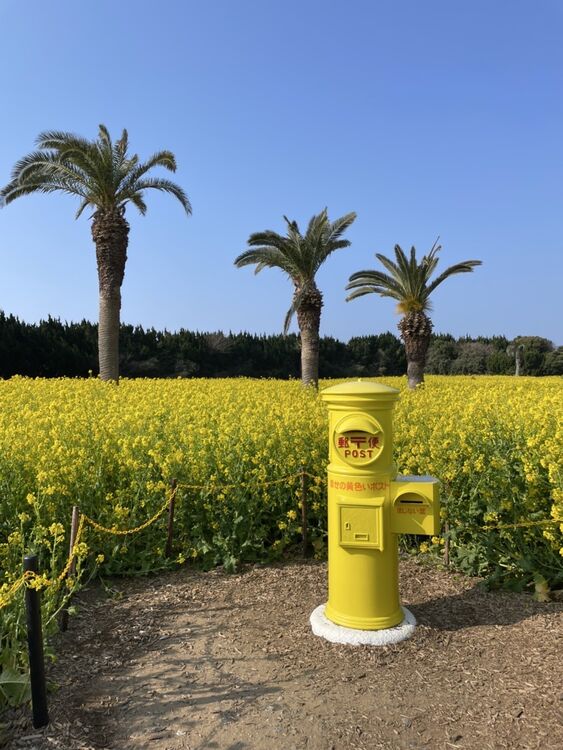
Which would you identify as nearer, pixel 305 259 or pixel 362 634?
pixel 362 634

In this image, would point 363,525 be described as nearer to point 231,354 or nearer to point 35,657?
point 35,657

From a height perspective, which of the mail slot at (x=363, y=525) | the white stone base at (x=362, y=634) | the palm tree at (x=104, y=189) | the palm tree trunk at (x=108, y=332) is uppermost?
the palm tree at (x=104, y=189)

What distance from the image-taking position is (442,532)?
4.68 metres

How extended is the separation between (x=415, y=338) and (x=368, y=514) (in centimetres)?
1771

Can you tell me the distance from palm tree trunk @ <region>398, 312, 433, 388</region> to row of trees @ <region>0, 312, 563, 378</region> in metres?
13.8

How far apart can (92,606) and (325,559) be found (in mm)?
1956

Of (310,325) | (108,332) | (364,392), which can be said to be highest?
(310,325)

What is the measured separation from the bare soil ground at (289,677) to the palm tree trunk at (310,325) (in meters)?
14.7

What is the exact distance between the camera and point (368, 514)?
11.2ft

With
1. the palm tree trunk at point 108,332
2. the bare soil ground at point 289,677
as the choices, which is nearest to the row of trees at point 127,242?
the palm tree trunk at point 108,332

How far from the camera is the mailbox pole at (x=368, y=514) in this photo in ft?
11.2

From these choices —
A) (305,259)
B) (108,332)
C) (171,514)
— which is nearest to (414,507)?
(171,514)

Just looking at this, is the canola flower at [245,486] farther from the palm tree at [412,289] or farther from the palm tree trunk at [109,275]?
the palm tree at [412,289]

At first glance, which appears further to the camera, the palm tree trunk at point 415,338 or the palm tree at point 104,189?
the palm tree trunk at point 415,338
